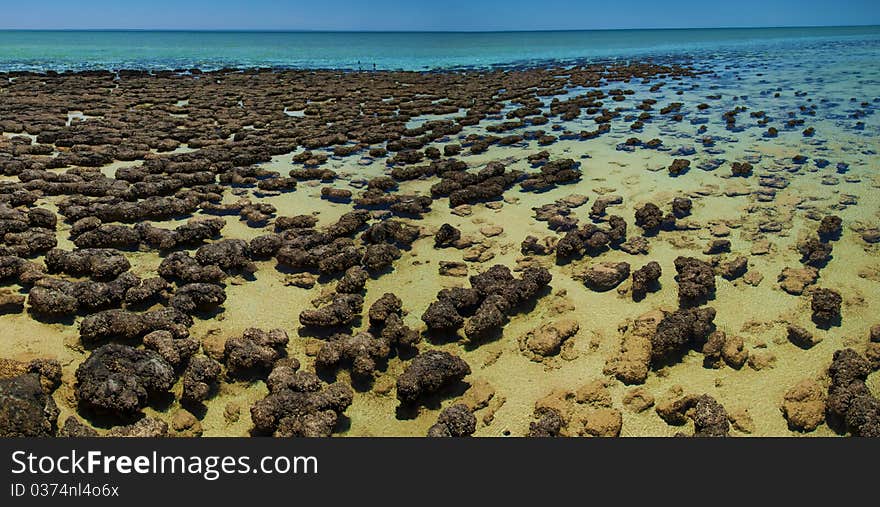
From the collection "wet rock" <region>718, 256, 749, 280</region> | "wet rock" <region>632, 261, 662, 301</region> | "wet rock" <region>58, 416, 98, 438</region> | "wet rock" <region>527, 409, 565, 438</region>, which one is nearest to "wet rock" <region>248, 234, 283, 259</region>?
"wet rock" <region>58, 416, 98, 438</region>

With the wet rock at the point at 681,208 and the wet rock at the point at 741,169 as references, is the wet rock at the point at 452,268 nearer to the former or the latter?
the wet rock at the point at 681,208

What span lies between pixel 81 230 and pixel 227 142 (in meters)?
7.97

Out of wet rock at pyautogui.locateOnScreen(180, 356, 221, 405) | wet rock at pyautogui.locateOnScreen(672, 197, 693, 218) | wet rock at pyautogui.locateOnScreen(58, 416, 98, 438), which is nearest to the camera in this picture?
wet rock at pyautogui.locateOnScreen(58, 416, 98, 438)

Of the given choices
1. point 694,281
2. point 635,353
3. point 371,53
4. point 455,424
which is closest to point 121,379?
point 455,424

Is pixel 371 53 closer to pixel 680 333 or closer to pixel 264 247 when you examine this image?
pixel 264 247

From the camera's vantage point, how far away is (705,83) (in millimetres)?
30188

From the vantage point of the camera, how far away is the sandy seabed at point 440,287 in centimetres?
520

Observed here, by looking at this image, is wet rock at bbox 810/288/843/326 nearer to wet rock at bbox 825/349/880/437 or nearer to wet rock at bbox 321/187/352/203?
wet rock at bbox 825/349/880/437

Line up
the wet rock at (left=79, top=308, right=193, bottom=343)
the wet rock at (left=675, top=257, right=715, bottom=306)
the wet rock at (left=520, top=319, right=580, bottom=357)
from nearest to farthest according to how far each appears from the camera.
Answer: the wet rock at (left=79, top=308, right=193, bottom=343)
the wet rock at (left=520, top=319, right=580, bottom=357)
the wet rock at (left=675, top=257, right=715, bottom=306)

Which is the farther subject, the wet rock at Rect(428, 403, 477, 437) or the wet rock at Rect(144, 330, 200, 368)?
the wet rock at Rect(144, 330, 200, 368)

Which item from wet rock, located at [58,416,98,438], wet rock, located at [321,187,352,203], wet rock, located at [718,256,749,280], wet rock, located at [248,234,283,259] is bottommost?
wet rock, located at [58,416,98,438]

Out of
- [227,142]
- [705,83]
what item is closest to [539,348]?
[227,142]

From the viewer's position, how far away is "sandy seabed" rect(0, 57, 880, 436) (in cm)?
520

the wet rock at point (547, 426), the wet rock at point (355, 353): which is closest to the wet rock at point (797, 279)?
the wet rock at point (547, 426)
